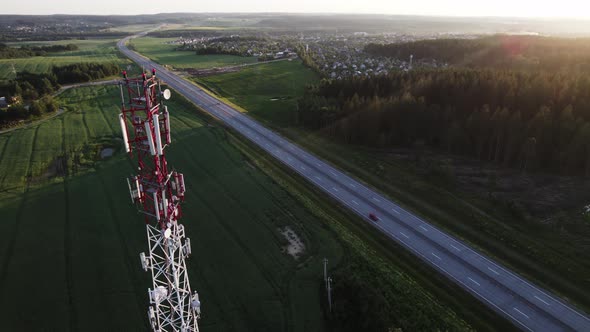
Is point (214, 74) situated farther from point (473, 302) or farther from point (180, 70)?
point (473, 302)

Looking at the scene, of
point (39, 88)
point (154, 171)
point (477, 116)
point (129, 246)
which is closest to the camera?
point (154, 171)

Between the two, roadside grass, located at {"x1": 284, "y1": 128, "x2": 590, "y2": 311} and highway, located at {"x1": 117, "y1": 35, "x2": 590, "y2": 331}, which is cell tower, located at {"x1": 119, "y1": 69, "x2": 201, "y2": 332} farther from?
roadside grass, located at {"x1": 284, "y1": 128, "x2": 590, "y2": 311}

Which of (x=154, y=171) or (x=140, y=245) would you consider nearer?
(x=154, y=171)

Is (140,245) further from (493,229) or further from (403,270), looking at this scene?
(493,229)

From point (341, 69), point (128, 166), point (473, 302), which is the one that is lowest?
point (473, 302)

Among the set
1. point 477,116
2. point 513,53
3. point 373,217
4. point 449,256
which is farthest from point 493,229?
point 513,53

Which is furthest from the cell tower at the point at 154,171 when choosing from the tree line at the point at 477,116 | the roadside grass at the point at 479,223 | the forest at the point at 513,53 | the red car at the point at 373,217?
the forest at the point at 513,53

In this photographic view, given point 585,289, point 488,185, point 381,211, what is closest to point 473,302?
point 585,289
